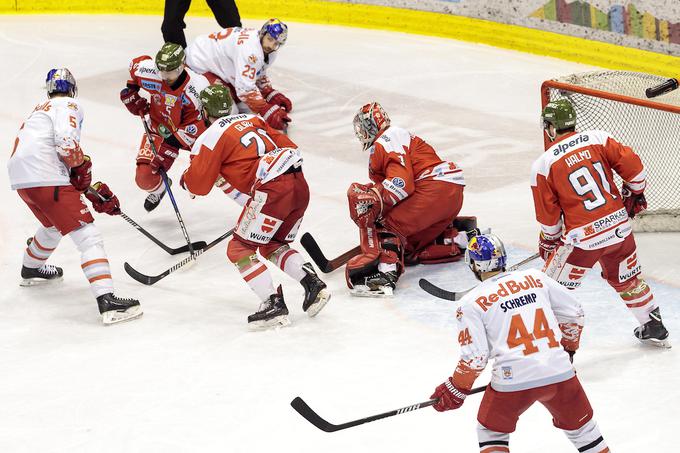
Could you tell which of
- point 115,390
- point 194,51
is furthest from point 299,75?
point 115,390

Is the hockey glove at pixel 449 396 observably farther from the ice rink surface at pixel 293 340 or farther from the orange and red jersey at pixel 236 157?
the orange and red jersey at pixel 236 157

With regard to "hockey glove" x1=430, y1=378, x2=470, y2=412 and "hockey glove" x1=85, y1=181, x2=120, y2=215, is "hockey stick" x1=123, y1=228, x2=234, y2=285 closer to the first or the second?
"hockey glove" x1=85, y1=181, x2=120, y2=215

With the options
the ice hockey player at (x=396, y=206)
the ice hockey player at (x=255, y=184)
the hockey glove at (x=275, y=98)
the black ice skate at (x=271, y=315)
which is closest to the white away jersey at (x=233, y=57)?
the hockey glove at (x=275, y=98)

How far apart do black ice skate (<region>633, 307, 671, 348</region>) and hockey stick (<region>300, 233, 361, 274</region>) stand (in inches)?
58.4

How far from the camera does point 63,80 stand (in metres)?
5.05

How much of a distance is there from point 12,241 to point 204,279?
47.9 inches

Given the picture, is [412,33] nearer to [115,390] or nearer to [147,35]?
[147,35]

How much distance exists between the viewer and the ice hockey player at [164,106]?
19.1ft

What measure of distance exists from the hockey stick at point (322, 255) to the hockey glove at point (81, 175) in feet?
3.29

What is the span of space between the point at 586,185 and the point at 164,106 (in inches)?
100

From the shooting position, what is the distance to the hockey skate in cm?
511

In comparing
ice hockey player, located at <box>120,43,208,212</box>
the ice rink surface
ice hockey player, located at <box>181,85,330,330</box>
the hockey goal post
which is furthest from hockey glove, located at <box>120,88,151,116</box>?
the hockey goal post

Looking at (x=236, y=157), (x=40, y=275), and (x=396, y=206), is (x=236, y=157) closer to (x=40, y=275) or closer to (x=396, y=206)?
(x=396, y=206)

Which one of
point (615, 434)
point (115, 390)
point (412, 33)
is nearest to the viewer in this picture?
point (615, 434)
